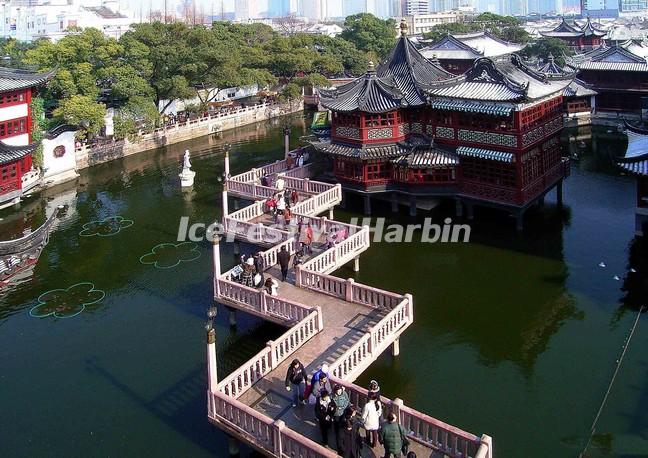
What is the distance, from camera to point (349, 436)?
1562cm

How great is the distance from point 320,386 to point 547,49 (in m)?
90.3

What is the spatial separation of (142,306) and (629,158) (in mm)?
22119

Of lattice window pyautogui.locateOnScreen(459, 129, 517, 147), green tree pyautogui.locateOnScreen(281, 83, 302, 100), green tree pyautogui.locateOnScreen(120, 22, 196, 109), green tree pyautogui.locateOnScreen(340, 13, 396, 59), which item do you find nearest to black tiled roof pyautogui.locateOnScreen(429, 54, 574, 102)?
lattice window pyautogui.locateOnScreen(459, 129, 517, 147)

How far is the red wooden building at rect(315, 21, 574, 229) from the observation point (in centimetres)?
3394

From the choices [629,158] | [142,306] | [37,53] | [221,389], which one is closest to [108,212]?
[142,306]

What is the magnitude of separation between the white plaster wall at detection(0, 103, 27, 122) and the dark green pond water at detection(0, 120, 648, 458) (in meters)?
7.14

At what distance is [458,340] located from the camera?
24219mm

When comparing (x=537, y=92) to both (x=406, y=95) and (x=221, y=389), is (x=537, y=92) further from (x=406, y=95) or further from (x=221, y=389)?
(x=221, y=389)

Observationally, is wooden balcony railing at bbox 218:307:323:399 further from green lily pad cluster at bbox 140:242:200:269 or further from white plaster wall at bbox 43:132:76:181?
white plaster wall at bbox 43:132:76:181

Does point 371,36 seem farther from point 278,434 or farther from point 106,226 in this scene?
point 278,434

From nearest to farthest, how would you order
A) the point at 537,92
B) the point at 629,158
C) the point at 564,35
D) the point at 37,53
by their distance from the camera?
the point at 629,158 → the point at 537,92 → the point at 37,53 → the point at 564,35

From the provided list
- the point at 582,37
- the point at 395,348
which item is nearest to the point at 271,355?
the point at 395,348

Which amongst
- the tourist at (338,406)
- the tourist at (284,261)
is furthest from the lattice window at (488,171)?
the tourist at (338,406)

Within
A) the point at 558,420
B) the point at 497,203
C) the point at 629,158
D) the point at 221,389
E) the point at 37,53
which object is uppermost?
the point at 37,53
